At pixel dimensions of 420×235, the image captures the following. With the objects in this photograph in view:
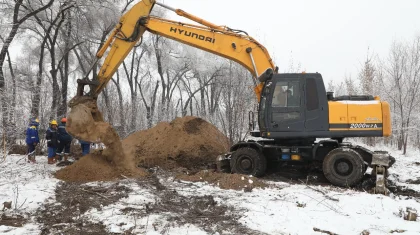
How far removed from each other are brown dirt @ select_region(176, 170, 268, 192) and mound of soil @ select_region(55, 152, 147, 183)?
5.16 ft

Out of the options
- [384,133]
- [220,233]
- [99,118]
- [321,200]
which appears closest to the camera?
[220,233]

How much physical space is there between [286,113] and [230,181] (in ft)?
7.78

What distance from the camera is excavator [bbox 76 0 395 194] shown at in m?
8.27

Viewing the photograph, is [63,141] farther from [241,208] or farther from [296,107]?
[296,107]

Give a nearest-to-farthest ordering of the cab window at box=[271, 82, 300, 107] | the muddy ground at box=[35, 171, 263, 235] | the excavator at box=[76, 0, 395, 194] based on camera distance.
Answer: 1. the muddy ground at box=[35, 171, 263, 235]
2. the excavator at box=[76, 0, 395, 194]
3. the cab window at box=[271, 82, 300, 107]

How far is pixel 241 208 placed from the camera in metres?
6.09

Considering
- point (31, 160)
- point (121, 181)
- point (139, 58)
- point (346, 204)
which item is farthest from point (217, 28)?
point (139, 58)

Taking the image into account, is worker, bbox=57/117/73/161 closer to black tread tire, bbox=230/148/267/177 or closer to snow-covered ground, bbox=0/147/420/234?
snow-covered ground, bbox=0/147/420/234

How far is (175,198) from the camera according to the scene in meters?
6.84

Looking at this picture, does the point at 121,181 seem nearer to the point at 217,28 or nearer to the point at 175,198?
the point at 175,198

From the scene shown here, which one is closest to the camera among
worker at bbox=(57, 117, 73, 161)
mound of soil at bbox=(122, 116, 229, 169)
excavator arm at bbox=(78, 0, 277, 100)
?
excavator arm at bbox=(78, 0, 277, 100)

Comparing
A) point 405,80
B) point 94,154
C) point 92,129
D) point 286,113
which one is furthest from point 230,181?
point 405,80

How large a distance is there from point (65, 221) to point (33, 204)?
1181 millimetres

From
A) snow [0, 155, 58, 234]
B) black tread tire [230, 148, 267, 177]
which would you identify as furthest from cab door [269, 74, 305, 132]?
snow [0, 155, 58, 234]
